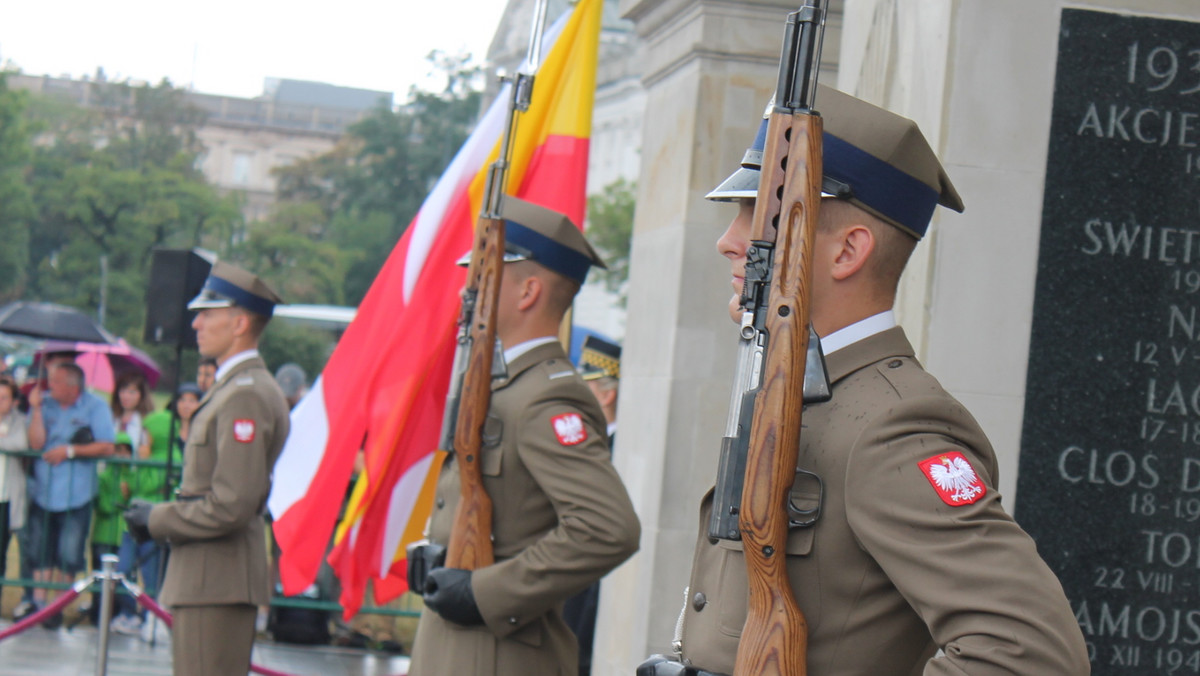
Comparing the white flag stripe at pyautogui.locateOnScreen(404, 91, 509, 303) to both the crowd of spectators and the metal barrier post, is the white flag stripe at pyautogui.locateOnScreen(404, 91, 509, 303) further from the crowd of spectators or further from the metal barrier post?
the crowd of spectators

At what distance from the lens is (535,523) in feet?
13.3

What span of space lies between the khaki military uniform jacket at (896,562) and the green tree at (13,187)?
47286 mm

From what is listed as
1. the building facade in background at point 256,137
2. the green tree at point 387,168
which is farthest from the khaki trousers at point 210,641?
the building facade in background at point 256,137

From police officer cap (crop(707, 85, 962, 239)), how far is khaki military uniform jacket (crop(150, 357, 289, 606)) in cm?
376

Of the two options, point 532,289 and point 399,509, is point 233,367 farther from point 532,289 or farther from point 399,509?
point 532,289

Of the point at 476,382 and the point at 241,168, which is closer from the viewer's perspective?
the point at 476,382

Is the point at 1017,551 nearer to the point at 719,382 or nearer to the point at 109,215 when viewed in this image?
the point at 719,382

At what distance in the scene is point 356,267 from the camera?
190 feet

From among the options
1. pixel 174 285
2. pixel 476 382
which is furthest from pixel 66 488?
pixel 476 382

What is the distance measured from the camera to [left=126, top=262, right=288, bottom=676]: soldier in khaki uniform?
18.4 ft

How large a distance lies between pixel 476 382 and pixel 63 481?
659cm

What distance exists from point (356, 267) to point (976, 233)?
55480 millimetres

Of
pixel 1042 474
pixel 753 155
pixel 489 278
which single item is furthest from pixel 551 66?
pixel 753 155

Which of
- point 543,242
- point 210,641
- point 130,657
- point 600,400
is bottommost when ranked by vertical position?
point 130,657
